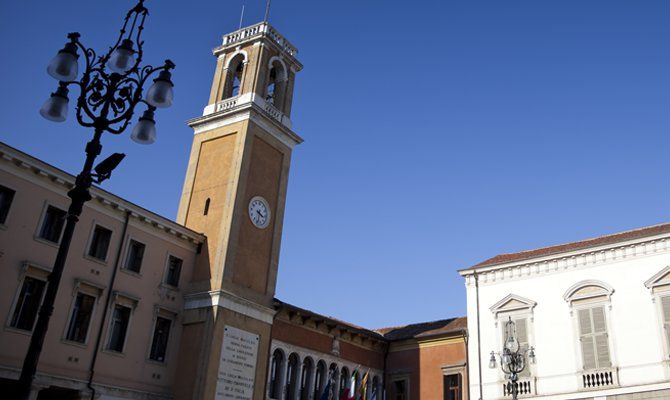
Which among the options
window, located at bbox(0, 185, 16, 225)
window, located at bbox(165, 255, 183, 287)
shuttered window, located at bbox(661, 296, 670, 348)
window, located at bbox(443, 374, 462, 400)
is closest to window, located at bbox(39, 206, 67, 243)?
window, located at bbox(0, 185, 16, 225)

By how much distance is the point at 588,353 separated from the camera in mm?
22766

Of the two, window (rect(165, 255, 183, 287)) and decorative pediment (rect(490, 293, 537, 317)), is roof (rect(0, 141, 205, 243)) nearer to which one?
window (rect(165, 255, 183, 287))

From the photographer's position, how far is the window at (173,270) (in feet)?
76.3

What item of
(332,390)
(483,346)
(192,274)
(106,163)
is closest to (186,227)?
(192,274)

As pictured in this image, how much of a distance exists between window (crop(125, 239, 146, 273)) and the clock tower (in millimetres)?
2284

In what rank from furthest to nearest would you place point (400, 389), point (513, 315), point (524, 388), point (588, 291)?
point (400, 389) < point (513, 315) < point (524, 388) < point (588, 291)

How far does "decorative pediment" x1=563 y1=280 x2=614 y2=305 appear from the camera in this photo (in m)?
23.1

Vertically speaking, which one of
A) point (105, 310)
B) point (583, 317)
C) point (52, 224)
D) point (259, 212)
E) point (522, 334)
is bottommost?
point (105, 310)

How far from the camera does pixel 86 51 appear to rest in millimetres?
9828

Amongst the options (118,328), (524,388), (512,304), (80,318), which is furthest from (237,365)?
(512,304)

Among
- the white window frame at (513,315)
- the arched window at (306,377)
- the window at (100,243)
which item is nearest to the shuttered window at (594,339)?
the white window frame at (513,315)

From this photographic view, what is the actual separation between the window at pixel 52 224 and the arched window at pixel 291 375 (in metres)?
10.3

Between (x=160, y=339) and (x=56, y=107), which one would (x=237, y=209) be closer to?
(x=160, y=339)

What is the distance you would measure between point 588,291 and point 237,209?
13306 millimetres
